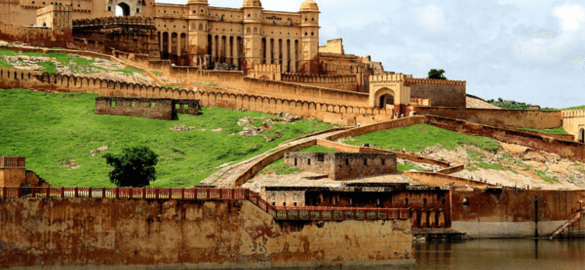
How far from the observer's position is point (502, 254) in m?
58.2

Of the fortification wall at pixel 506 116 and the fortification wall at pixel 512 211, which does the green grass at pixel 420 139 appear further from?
the fortification wall at pixel 512 211

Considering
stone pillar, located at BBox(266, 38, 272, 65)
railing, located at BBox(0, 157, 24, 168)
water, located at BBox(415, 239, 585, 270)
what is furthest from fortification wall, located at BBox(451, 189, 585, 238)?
stone pillar, located at BBox(266, 38, 272, 65)

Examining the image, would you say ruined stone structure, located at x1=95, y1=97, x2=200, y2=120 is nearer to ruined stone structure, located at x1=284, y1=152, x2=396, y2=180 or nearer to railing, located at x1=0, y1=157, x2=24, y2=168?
ruined stone structure, located at x1=284, y1=152, x2=396, y2=180

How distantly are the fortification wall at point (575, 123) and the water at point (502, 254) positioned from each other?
2378 cm

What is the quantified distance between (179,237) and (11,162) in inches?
288

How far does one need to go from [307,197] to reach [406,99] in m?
29.0

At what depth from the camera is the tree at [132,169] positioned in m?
62.1

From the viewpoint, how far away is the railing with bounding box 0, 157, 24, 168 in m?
47.2

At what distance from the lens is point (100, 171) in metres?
67.0

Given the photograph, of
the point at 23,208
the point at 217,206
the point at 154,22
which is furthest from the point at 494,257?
the point at 154,22

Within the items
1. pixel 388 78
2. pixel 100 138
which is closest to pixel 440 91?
pixel 388 78

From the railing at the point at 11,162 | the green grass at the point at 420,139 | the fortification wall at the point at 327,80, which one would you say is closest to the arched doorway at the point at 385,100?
the fortification wall at the point at 327,80

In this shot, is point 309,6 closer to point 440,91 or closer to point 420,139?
point 440,91

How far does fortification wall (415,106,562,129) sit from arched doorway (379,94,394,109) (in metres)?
3.24
